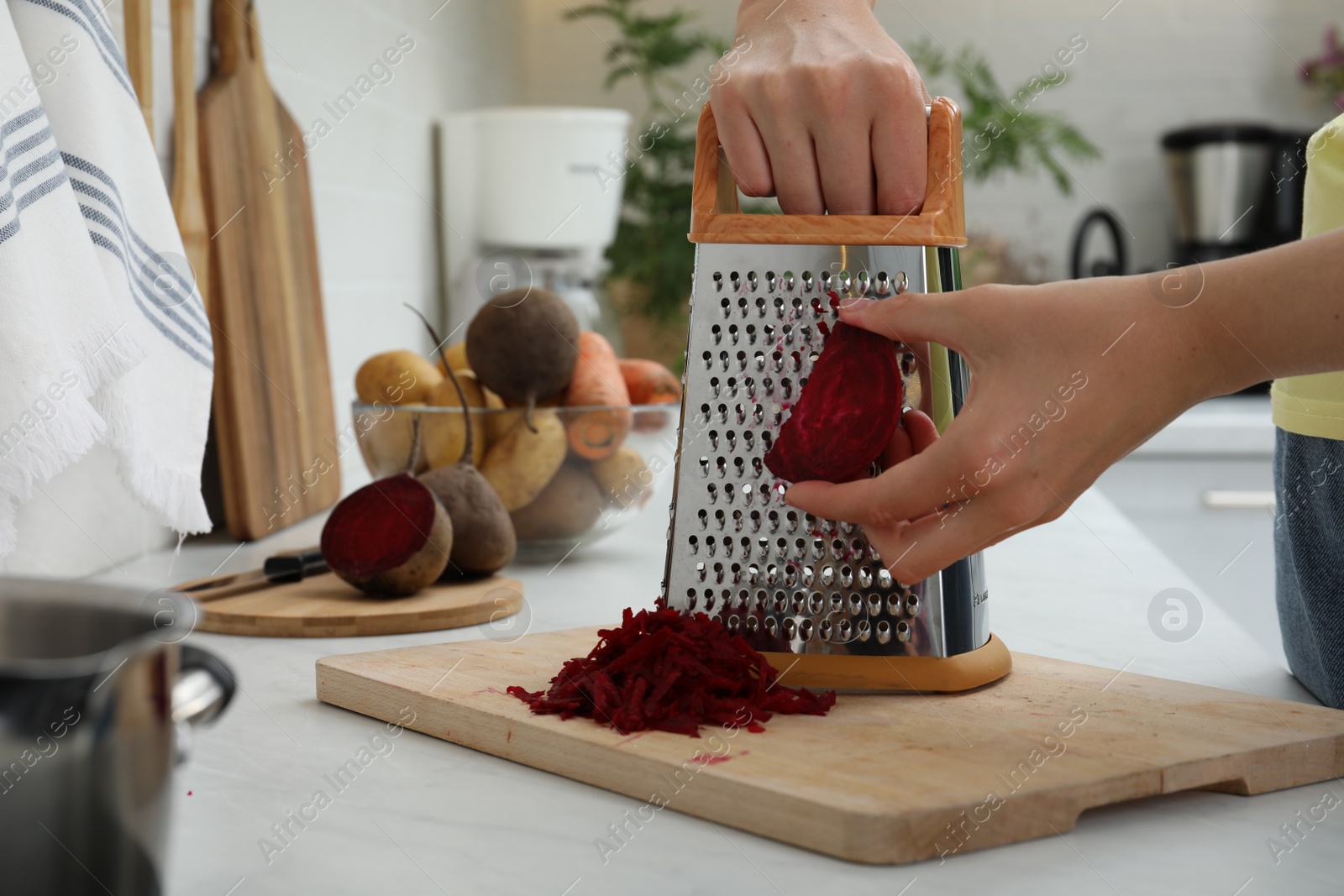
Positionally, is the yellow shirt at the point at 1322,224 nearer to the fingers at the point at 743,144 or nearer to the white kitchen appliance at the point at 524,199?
the fingers at the point at 743,144

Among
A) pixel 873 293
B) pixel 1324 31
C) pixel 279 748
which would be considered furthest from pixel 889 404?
pixel 1324 31

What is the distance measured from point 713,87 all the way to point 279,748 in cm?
46

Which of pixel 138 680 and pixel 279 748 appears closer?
pixel 138 680

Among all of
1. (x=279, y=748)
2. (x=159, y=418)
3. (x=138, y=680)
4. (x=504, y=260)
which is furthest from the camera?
(x=504, y=260)

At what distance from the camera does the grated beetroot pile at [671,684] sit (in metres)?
0.63

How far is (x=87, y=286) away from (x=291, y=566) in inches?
12.2

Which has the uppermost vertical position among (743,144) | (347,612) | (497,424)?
(743,144)

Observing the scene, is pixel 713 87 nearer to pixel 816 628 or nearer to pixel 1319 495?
pixel 816 628

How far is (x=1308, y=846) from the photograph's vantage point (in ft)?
1.75

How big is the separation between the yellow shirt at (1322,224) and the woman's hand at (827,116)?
0.25 m

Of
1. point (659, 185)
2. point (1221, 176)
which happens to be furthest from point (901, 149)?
point (1221, 176)

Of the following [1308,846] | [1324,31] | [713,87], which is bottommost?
[1308,846]

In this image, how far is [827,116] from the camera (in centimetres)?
68

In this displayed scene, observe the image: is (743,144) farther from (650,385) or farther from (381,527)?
(650,385)
